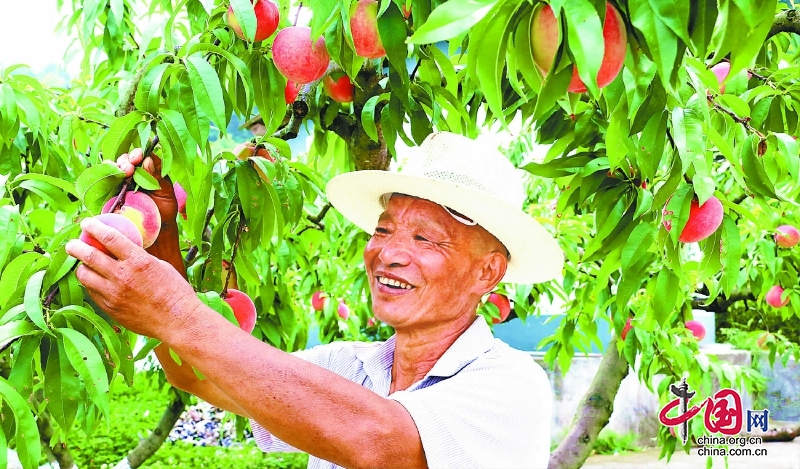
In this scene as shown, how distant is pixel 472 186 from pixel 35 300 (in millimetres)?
805

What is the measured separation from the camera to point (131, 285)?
85 centimetres

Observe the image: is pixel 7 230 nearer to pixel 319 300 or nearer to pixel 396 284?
pixel 396 284

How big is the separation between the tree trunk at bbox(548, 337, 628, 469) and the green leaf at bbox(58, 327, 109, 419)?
2.05 m

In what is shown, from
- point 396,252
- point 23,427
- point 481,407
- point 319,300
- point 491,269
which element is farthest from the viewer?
point 319,300

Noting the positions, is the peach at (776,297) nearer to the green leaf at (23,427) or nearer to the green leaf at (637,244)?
the green leaf at (637,244)

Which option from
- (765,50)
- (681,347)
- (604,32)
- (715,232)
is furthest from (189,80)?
(681,347)

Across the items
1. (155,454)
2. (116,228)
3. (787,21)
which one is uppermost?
(787,21)

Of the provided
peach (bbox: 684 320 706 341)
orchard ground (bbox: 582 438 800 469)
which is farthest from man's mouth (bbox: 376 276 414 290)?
orchard ground (bbox: 582 438 800 469)

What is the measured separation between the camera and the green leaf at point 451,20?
579mm

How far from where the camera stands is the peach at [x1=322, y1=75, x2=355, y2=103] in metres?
1.53

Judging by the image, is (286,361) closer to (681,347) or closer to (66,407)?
(66,407)

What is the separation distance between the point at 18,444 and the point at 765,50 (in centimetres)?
141

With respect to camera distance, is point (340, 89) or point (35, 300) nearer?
point (35, 300)

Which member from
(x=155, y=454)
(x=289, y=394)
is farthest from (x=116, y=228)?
(x=155, y=454)
